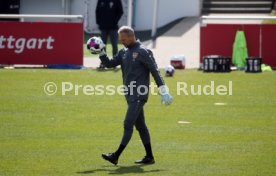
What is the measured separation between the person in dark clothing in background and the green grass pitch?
2.77 meters

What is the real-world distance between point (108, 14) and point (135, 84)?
13100mm

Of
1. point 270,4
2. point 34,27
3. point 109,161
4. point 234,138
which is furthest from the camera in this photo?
point 270,4

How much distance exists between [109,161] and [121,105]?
20.3 ft

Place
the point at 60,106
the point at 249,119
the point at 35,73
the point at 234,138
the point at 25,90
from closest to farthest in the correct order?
1. the point at 234,138
2. the point at 249,119
3. the point at 60,106
4. the point at 25,90
5. the point at 35,73

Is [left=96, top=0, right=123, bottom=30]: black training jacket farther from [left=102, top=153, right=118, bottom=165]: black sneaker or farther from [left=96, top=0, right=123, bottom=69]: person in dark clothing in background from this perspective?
[left=102, top=153, right=118, bottom=165]: black sneaker

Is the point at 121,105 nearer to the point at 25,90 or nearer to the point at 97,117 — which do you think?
the point at 97,117

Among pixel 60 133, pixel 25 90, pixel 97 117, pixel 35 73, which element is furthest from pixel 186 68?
pixel 60 133

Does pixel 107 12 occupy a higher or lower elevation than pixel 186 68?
higher

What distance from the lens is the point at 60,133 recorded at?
14.9 meters

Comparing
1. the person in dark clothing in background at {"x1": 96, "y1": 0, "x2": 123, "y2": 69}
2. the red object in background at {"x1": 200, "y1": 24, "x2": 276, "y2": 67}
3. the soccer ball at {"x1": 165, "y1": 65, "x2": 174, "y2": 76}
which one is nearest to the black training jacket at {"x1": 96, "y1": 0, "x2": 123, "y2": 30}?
the person in dark clothing in background at {"x1": 96, "y1": 0, "x2": 123, "y2": 69}

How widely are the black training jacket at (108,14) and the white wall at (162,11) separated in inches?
342

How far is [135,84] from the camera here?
12.2 m

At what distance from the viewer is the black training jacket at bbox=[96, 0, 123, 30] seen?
2502 centimetres

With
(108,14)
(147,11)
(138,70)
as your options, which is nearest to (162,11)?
(147,11)
